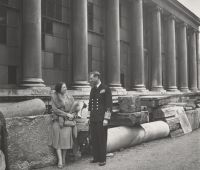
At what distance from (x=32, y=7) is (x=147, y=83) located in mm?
14930

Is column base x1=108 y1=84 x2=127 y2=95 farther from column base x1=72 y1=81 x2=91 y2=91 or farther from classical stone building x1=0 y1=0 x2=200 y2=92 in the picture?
column base x1=72 y1=81 x2=91 y2=91

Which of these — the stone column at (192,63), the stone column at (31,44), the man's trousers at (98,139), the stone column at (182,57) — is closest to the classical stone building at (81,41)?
the stone column at (31,44)

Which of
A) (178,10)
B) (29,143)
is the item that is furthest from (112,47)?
(178,10)

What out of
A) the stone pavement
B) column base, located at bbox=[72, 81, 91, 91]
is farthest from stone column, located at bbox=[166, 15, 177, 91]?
the stone pavement

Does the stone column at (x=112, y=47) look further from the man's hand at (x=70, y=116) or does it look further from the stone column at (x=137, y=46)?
the man's hand at (x=70, y=116)

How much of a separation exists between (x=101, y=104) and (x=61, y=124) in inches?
42.0

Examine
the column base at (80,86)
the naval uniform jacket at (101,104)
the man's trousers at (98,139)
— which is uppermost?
the column base at (80,86)

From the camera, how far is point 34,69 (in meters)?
11.5

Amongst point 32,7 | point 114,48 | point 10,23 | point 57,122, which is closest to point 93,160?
point 57,122

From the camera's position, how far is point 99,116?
7.21 meters

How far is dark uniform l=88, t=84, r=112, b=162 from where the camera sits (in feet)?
23.7

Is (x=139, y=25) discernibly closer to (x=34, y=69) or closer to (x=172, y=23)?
(x=172, y=23)

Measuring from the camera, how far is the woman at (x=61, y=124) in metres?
6.88

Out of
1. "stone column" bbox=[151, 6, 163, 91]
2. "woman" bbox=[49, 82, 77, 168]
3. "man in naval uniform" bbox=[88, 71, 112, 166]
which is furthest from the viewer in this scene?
"stone column" bbox=[151, 6, 163, 91]
